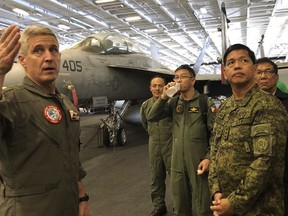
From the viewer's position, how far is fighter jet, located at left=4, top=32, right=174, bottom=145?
677cm

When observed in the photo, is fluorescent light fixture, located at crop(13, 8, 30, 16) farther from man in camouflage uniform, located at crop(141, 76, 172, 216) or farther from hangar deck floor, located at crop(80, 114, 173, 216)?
man in camouflage uniform, located at crop(141, 76, 172, 216)

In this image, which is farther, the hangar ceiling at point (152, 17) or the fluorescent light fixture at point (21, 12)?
the fluorescent light fixture at point (21, 12)

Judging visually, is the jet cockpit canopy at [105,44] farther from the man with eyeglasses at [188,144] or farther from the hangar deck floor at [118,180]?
the man with eyeglasses at [188,144]

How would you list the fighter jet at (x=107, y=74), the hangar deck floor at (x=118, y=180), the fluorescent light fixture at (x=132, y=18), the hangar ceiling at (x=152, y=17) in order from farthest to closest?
the fluorescent light fixture at (x=132, y=18) < the hangar ceiling at (x=152, y=17) < the fighter jet at (x=107, y=74) < the hangar deck floor at (x=118, y=180)

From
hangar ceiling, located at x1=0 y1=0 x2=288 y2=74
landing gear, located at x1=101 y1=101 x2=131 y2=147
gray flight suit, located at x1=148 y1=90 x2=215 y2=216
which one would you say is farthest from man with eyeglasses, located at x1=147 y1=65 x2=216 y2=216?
hangar ceiling, located at x1=0 y1=0 x2=288 y2=74

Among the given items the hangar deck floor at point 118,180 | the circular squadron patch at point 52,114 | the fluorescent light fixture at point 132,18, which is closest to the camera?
the circular squadron patch at point 52,114

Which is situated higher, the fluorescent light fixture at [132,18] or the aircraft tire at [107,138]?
the fluorescent light fixture at [132,18]

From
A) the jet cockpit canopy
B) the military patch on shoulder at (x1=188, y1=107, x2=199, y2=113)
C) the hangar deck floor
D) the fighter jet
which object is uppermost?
the jet cockpit canopy

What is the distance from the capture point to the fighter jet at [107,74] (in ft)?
22.2

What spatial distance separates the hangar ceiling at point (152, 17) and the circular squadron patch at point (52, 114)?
800 cm

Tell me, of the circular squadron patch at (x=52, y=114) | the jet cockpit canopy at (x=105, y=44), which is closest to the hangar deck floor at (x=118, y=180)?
the circular squadron patch at (x=52, y=114)

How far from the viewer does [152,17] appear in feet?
47.2

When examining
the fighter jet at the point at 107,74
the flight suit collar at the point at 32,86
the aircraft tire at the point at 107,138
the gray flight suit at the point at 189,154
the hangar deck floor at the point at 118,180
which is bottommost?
the hangar deck floor at the point at 118,180

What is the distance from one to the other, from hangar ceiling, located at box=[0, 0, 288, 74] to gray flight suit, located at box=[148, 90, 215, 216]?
257 inches
